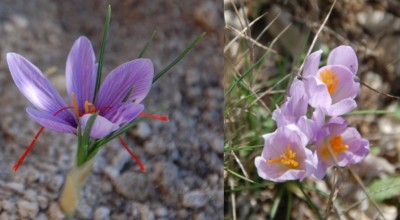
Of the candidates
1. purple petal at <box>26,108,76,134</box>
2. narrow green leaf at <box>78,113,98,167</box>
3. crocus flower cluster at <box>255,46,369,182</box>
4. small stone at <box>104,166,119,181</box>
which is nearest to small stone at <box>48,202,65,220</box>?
small stone at <box>104,166,119,181</box>

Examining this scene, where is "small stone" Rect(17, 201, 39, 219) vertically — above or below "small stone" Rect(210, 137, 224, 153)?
above

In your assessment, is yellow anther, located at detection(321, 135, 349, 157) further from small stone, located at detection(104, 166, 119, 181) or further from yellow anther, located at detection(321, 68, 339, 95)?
small stone, located at detection(104, 166, 119, 181)

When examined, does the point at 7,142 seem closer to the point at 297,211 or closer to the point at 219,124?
the point at 219,124

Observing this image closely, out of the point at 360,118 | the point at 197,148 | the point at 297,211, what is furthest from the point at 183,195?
the point at 360,118

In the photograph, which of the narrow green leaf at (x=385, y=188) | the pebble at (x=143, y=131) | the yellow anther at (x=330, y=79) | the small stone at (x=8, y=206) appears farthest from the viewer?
the pebble at (x=143, y=131)

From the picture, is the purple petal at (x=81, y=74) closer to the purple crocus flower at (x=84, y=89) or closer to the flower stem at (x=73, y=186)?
the purple crocus flower at (x=84, y=89)

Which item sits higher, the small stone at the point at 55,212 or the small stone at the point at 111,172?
the small stone at the point at 55,212

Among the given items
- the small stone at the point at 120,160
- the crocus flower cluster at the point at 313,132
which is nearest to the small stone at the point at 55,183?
the small stone at the point at 120,160
